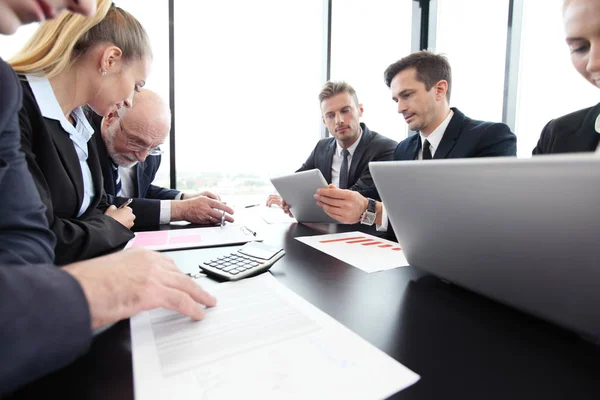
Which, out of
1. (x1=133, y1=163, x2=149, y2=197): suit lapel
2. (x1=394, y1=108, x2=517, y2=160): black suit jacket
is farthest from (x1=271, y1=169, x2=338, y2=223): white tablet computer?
(x1=133, y1=163, x2=149, y2=197): suit lapel

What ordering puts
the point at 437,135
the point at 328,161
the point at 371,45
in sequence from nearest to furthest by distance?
the point at 437,135 → the point at 328,161 → the point at 371,45

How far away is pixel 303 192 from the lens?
1.22m

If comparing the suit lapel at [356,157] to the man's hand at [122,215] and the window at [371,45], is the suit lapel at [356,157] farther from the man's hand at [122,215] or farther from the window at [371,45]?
the man's hand at [122,215]

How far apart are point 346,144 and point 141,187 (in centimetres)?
144

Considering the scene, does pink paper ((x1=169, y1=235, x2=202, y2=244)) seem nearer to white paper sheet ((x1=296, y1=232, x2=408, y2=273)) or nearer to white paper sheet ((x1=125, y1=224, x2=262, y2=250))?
white paper sheet ((x1=125, y1=224, x2=262, y2=250))

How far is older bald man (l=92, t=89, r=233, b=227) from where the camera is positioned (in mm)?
1327

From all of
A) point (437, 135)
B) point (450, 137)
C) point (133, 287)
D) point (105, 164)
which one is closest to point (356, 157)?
point (437, 135)

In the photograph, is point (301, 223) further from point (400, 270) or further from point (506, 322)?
point (506, 322)

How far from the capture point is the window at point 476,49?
220 centimetres

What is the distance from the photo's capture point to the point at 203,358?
35 centimetres

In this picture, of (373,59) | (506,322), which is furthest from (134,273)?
(373,59)

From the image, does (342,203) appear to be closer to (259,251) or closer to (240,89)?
(259,251)

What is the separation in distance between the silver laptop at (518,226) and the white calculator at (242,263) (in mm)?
312

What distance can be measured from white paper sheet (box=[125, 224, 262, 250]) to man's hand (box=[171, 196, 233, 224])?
151 mm
